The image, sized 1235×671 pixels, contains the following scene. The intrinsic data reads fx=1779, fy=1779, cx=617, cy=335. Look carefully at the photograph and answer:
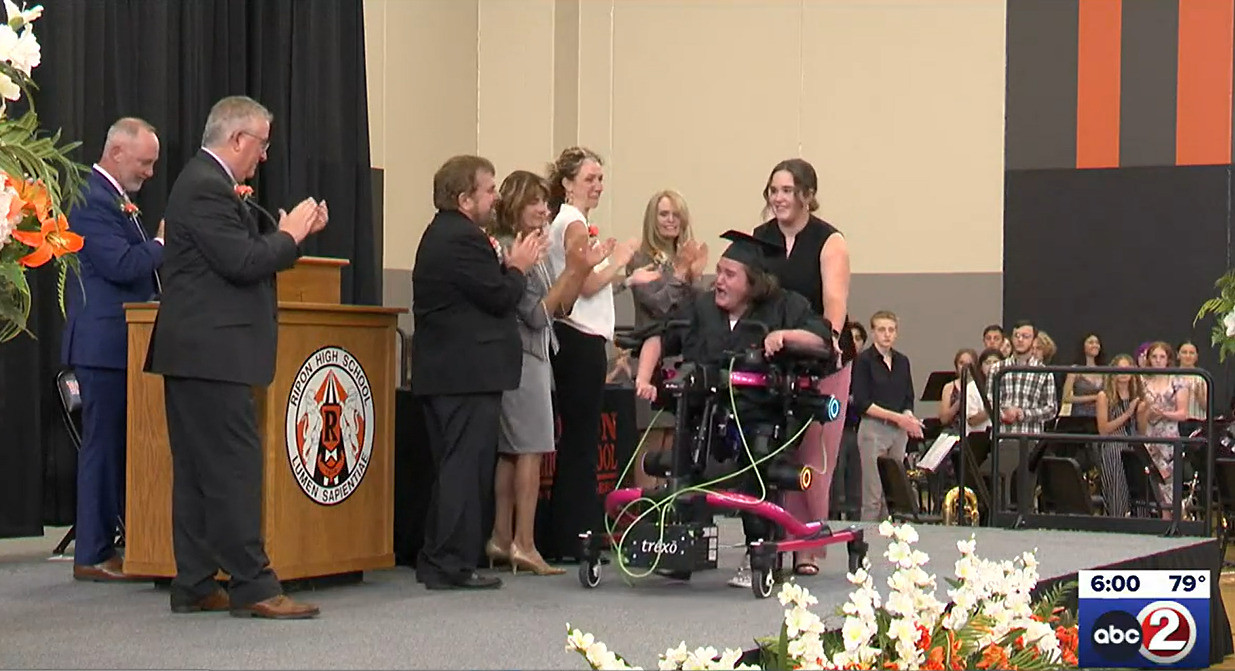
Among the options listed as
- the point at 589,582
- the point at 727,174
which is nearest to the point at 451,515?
the point at 589,582

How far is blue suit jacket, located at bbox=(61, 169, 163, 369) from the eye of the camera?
536 cm

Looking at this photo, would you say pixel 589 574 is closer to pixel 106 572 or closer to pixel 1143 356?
pixel 106 572

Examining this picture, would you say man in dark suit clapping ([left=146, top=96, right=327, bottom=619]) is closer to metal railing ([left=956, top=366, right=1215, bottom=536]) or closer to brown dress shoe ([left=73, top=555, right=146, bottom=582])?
brown dress shoe ([left=73, top=555, right=146, bottom=582])

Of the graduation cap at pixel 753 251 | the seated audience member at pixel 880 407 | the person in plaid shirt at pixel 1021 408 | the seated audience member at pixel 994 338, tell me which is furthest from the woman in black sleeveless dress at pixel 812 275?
the seated audience member at pixel 994 338

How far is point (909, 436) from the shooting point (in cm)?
1025

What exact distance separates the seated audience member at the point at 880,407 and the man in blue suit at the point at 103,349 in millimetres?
4839

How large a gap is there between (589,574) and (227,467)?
4.21 feet

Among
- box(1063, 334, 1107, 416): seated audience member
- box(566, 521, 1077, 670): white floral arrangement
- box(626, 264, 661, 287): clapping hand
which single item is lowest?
box(566, 521, 1077, 670): white floral arrangement

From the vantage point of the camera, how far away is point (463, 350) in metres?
5.11

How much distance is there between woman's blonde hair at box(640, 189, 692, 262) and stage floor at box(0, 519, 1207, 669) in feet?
3.83

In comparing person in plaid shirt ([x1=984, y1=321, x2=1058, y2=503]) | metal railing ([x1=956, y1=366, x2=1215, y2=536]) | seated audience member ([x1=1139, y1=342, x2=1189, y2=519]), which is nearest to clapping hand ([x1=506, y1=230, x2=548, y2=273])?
metal railing ([x1=956, y1=366, x2=1215, y2=536])

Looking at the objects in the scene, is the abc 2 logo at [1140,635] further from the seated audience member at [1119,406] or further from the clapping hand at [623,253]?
the seated audience member at [1119,406]

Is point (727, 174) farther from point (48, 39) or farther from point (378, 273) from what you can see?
point (48, 39)

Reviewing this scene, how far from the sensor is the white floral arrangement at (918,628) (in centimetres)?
328
